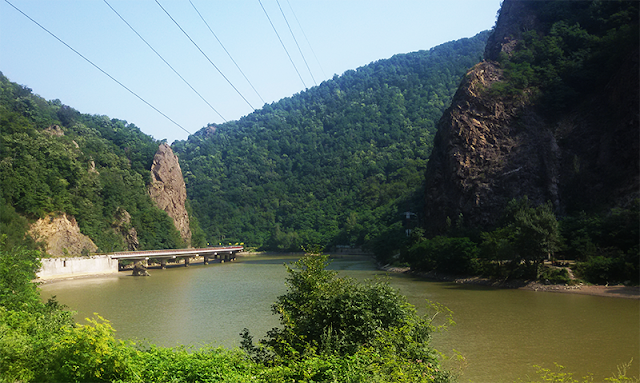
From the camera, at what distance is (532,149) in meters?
57.2

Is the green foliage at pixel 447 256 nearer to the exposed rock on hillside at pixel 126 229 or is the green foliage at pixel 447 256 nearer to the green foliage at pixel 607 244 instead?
the green foliage at pixel 607 244

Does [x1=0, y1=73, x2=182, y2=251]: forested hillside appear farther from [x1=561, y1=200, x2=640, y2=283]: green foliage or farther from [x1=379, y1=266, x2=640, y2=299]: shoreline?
[x1=561, y1=200, x2=640, y2=283]: green foliage

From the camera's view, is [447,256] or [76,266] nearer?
[447,256]

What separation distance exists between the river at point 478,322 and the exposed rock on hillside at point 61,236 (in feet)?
76.4

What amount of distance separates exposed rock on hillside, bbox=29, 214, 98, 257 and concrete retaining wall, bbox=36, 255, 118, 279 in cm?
358

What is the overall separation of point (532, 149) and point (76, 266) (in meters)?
59.1

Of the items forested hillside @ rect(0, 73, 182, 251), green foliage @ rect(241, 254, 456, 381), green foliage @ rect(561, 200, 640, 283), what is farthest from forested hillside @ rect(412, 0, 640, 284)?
forested hillside @ rect(0, 73, 182, 251)

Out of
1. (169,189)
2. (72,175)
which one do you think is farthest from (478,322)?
(169,189)

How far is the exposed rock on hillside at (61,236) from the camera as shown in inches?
2567

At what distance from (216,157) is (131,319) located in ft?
488

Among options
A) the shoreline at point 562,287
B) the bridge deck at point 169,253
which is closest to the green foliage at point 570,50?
the shoreline at point 562,287

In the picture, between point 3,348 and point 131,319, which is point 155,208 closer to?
point 131,319

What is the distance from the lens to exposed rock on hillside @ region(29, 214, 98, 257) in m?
65.2

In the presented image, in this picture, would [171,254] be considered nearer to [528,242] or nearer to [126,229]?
[126,229]
